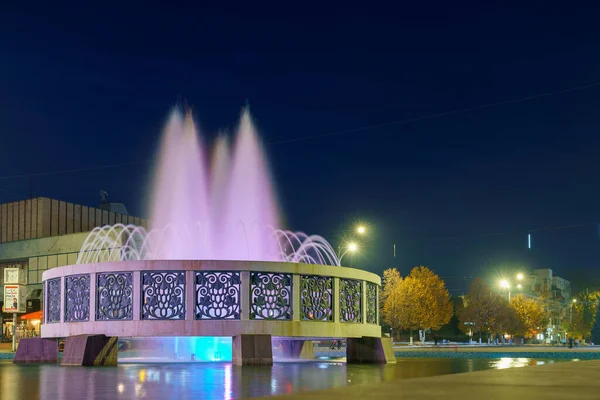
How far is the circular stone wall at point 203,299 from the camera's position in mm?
23172

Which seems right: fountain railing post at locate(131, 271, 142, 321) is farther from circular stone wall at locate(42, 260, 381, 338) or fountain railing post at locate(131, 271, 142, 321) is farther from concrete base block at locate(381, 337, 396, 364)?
concrete base block at locate(381, 337, 396, 364)

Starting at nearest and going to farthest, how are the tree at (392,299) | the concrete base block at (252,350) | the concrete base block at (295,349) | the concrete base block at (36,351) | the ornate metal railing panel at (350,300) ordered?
the concrete base block at (252,350), the ornate metal railing panel at (350,300), the concrete base block at (36,351), the concrete base block at (295,349), the tree at (392,299)

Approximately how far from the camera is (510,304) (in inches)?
3964

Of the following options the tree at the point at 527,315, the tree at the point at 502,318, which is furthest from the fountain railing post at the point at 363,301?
the tree at the point at 527,315

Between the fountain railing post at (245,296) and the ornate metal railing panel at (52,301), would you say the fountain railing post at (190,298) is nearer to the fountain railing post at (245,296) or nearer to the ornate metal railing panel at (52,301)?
the fountain railing post at (245,296)

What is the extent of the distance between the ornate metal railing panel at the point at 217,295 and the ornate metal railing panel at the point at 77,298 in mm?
3716

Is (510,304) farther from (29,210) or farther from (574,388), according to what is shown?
(574,388)

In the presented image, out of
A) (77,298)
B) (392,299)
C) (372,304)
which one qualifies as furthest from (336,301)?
(392,299)

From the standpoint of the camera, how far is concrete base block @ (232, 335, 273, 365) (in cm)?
2262

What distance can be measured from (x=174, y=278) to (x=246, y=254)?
604 centimetres

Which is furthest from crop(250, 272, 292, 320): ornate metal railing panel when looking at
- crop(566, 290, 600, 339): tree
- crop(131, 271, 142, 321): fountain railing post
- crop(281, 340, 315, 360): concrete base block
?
crop(566, 290, 600, 339): tree

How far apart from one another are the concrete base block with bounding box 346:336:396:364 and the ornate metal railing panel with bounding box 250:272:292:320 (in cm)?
371

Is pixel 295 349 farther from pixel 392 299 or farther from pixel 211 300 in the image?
pixel 392 299

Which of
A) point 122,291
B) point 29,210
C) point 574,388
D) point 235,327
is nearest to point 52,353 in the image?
point 122,291
